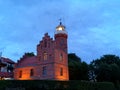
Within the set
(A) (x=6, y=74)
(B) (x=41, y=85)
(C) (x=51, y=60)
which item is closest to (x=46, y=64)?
(C) (x=51, y=60)

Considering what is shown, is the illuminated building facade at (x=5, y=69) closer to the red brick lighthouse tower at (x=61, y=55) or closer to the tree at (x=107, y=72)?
the red brick lighthouse tower at (x=61, y=55)

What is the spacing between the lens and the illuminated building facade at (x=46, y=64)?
51.9 m

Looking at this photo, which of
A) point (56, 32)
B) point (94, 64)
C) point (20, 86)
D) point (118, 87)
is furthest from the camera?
point (94, 64)

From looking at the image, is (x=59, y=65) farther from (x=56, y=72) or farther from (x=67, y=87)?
(x=67, y=87)

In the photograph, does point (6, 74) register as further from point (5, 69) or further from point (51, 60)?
point (51, 60)

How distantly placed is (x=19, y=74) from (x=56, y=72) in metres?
11.7

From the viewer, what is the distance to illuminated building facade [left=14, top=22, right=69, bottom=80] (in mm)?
51875

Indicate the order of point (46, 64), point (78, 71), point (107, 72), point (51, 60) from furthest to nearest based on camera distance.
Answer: point (78, 71), point (107, 72), point (46, 64), point (51, 60)

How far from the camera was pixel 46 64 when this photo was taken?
52.8 metres

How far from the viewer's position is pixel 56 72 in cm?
5153

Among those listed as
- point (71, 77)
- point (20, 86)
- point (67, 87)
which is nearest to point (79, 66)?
point (71, 77)

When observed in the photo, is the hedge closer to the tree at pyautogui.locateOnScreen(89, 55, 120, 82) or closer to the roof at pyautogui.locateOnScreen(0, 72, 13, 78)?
the tree at pyautogui.locateOnScreen(89, 55, 120, 82)

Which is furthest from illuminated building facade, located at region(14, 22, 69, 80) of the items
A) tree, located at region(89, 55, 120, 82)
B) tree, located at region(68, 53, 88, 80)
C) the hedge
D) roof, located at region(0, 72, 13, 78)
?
tree, located at region(89, 55, 120, 82)

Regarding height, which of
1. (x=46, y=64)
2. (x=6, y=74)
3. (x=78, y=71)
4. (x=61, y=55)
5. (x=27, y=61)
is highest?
(x=61, y=55)
